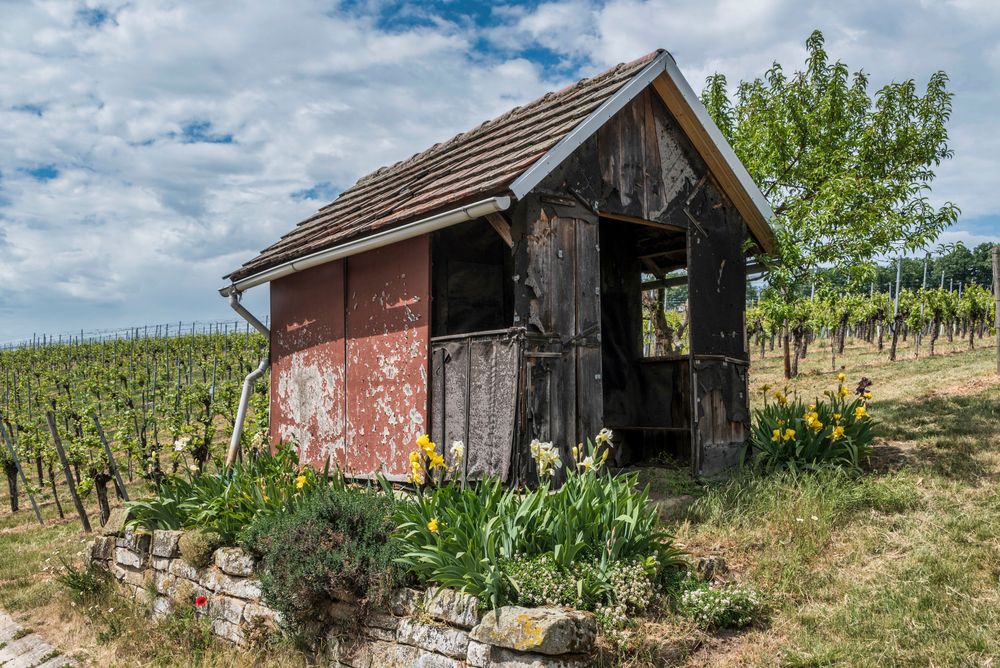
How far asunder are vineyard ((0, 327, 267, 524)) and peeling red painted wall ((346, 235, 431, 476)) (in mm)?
2008

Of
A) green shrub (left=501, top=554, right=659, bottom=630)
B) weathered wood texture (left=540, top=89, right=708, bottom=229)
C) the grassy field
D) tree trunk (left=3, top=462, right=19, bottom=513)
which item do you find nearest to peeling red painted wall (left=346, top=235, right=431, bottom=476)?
weathered wood texture (left=540, top=89, right=708, bottom=229)

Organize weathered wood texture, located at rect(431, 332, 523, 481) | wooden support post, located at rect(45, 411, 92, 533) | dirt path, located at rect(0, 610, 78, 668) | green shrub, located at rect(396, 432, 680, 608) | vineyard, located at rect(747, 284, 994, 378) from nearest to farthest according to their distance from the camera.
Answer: green shrub, located at rect(396, 432, 680, 608), weathered wood texture, located at rect(431, 332, 523, 481), dirt path, located at rect(0, 610, 78, 668), wooden support post, located at rect(45, 411, 92, 533), vineyard, located at rect(747, 284, 994, 378)

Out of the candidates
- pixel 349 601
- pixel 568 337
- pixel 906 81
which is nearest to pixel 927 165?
pixel 906 81

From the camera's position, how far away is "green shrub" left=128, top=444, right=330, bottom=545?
24.9 ft

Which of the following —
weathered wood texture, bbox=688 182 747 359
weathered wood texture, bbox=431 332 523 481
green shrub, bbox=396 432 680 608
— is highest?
weathered wood texture, bbox=688 182 747 359

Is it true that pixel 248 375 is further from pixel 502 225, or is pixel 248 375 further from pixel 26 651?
pixel 502 225

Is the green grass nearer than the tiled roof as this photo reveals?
Yes

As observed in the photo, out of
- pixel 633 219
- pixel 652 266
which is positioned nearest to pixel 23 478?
pixel 652 266

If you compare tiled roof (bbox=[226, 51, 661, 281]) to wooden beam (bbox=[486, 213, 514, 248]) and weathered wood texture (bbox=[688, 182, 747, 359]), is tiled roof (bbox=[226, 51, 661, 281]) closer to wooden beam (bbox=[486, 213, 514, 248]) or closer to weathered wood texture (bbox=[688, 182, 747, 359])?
wooden beam (bbox=[486, 213, 514, 248])

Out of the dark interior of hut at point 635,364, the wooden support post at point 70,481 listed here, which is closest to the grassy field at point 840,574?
the wooden support post at point 70,481

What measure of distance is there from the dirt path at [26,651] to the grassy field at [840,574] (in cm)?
18

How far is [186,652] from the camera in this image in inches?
288

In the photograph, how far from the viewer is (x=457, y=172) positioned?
28.6ft

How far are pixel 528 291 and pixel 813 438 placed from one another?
13.1 feet
